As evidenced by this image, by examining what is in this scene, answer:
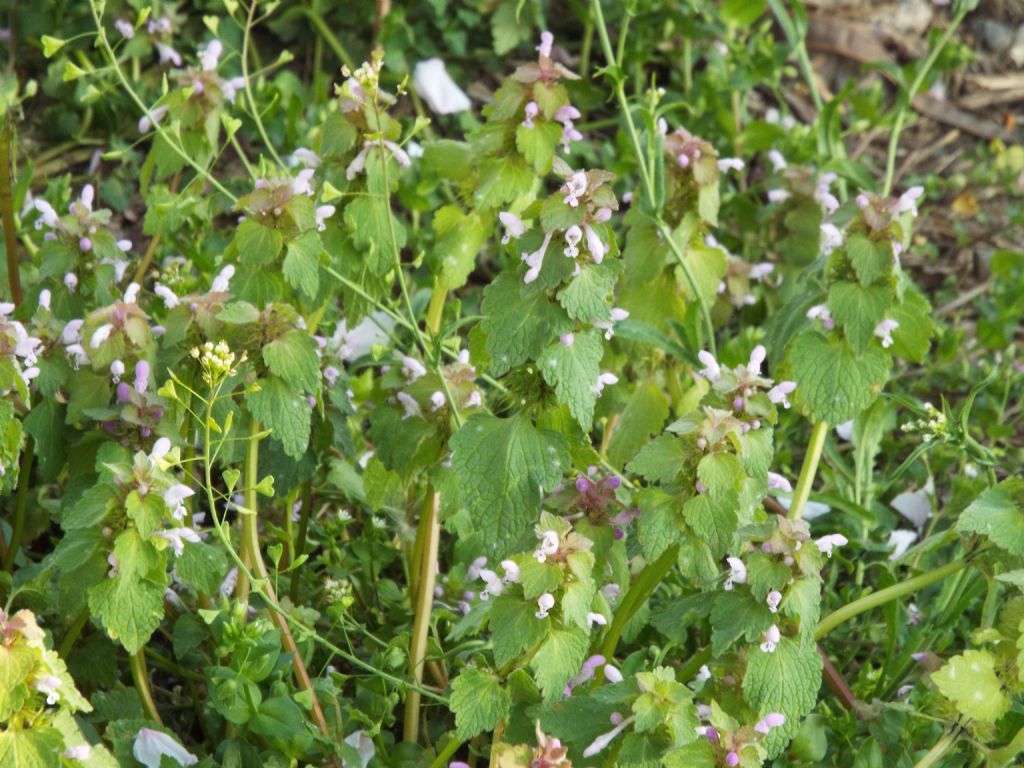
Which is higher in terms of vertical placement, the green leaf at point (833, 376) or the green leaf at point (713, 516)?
the green leaf at point (713, 516)

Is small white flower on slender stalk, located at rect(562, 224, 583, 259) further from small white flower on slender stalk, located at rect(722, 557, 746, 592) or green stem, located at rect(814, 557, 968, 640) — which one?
green stem, located at rect(814, 557, 968, 640)

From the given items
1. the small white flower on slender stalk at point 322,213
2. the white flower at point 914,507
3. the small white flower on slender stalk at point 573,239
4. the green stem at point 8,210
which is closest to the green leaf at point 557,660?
the small white flower on slender stalk at point 573,239

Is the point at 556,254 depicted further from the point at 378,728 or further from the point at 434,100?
the point at 434,100

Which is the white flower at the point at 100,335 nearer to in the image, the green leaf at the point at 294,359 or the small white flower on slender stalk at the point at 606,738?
the green leaf at the point at 294,359

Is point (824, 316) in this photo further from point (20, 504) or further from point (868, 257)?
point (20, 504)

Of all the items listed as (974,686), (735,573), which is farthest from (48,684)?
(974,686)

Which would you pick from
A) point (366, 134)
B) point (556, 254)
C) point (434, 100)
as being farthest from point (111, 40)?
point (556, 254)
